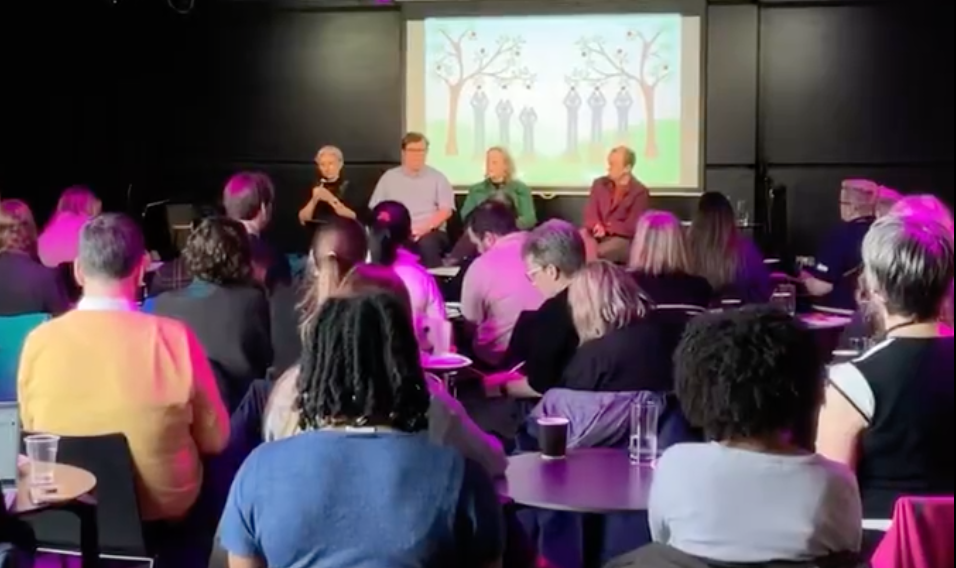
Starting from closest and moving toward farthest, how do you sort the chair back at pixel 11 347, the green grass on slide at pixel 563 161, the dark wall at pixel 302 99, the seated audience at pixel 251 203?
the chair back at pixel 11 347 → the seated audience at pixel 251 203 → the dark wall at pixel 302 99 → the green grass on slide at pixel 563 161

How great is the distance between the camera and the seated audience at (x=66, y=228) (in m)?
7.82

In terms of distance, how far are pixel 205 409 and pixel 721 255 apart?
312cm

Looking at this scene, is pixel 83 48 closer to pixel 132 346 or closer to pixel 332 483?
pixel 132 346

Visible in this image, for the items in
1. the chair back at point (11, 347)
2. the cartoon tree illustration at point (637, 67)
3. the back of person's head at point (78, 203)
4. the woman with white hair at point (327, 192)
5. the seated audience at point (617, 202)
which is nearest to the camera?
the chair back at point (11, 347)

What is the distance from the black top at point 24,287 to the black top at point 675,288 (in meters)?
2.54

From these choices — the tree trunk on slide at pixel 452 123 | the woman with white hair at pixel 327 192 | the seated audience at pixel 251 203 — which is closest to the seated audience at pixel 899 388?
the seated audience at pixel 251 203

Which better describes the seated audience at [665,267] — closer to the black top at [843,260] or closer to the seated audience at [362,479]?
the black top at [843,260]

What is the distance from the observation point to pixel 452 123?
1146cm

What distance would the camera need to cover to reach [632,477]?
3369 mm

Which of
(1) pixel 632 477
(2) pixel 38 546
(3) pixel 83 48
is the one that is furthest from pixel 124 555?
(3) pixel 83 48

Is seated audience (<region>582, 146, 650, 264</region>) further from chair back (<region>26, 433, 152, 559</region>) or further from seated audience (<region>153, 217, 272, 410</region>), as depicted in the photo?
chair back (<region>26, 433, 152, 559</region>)

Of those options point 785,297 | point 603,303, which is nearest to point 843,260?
point 785,297

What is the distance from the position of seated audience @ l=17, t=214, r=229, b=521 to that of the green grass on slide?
7.84 meters

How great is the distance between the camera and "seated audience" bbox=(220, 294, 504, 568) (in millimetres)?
2271
